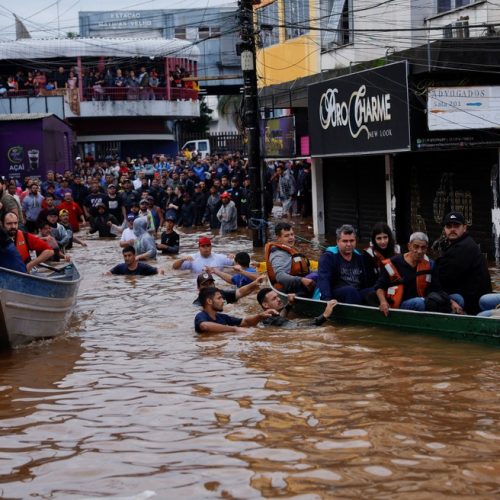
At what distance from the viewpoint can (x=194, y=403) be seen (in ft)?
33.1

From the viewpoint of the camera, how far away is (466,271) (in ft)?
42.2

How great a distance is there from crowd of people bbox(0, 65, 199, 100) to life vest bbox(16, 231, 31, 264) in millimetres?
46578

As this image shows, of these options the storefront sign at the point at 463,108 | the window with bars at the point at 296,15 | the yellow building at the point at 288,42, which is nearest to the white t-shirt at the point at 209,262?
the storefront sign at the point at 463,108

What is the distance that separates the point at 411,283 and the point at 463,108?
747cm

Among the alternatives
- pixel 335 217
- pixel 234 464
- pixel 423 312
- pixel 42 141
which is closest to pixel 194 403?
pixel 234 464

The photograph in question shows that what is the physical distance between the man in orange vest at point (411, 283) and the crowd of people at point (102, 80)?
48062 millimetres

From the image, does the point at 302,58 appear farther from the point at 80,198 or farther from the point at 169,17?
→ the point at 169,17

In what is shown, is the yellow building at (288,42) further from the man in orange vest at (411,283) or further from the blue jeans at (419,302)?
the blue jeans at (419,302)

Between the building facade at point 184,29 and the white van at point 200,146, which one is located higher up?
the building facade at point 184,29

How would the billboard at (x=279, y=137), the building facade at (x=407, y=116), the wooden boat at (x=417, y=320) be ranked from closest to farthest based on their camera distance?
1. the wooden boat at (x=417, y=320)
2. the building facade at (x=407, y=116)
3. the billboard at (x=279, y=137)

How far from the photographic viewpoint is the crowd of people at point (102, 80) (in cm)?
6062

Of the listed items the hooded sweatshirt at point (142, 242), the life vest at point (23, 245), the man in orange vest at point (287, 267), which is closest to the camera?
the life vest at point (23, 245)

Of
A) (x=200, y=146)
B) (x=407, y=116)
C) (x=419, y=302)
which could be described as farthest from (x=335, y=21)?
(x=200, y=146)

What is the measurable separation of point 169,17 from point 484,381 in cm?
6890
